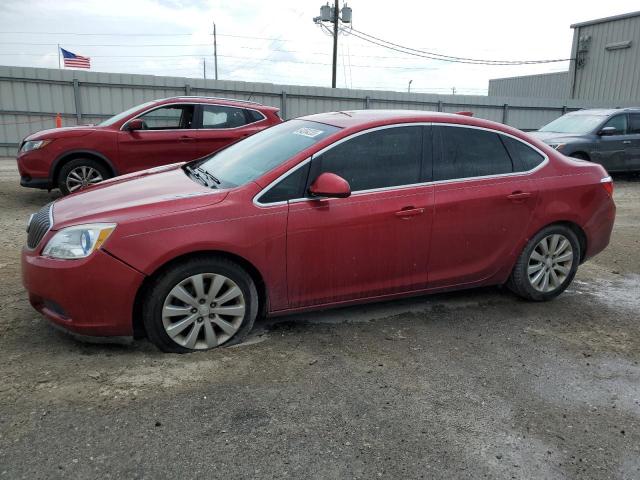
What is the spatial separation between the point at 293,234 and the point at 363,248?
0.54 metres

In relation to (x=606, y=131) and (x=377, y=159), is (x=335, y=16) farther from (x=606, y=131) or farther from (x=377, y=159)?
(x=377, y=159)

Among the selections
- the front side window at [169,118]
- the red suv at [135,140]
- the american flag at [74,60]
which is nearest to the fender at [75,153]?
the red suv at [135,140]

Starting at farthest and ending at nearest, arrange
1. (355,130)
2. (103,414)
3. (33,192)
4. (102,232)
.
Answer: (33,192)
(355,130)
(102,232)
(103,414)

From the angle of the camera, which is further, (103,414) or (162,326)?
(162,326)

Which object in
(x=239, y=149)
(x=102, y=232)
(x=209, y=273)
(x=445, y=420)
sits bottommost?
(x=445, y=420)

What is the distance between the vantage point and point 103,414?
2814 mm

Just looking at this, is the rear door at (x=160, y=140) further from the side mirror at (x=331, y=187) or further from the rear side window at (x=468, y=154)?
the side mirror at (x=331, y=187)

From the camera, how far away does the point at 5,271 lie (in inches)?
198

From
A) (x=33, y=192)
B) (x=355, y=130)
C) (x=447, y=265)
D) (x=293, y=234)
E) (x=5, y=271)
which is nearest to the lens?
(x=293, y=234)

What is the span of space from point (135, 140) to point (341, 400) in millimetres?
6426

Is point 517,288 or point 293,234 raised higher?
point 293,234

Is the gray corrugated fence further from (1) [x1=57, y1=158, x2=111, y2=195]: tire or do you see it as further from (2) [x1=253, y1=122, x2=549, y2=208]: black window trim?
(2) [x1=253, y1=122, x2=549, y2=208]: black window trim

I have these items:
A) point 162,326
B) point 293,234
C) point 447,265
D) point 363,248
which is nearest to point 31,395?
point 162,326

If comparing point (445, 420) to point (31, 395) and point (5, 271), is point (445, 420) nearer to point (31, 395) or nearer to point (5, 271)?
point (31, 395)
